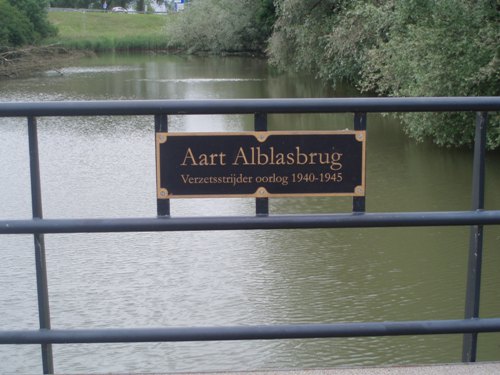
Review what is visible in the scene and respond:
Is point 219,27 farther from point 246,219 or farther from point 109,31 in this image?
point 246,219

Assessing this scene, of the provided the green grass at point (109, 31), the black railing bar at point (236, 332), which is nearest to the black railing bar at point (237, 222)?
the black railing bar at point (236, 332)

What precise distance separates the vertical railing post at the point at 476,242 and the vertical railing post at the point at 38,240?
1.50 meters

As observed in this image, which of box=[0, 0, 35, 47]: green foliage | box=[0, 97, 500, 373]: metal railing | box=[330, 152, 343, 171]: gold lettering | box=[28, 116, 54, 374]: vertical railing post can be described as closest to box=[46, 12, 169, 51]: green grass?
box=[0, 0, 35, 47]: green foliage

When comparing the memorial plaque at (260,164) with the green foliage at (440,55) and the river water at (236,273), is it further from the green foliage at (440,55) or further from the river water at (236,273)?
the green foliage at (440,55)

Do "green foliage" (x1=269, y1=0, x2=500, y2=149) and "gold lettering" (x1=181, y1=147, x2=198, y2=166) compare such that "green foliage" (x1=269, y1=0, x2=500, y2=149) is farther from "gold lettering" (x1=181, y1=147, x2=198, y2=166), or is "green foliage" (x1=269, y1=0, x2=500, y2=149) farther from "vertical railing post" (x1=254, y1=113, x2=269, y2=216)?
"gold lettering" (x1=181, y1=147, x2=198, y2=166)

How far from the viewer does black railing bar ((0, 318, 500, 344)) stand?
2.60 metres

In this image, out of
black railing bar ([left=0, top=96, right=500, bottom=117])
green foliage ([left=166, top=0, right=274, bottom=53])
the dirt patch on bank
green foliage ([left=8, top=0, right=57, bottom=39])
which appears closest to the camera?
black railing bar ([left=0, top=96, right=500, bottom=117])

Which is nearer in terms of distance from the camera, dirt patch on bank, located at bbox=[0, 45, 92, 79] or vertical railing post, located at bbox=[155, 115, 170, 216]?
vertical railing post, located at bbox=[155, 115, 170, 216]

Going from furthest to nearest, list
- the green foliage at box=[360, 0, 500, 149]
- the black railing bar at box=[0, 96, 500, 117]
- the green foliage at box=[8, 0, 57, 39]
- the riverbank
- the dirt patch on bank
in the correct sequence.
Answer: the green foliage at box=[8, 0, 57, 39], the riverbank, the dirt patch on bank, the green foliage at box=[360, 0, 500, 149], the black railing bar at box=[0, 96, 500, 117]

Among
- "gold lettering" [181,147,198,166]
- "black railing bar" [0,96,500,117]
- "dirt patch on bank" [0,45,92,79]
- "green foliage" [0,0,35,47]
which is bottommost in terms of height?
"gold lettering" [181,147,198,166]

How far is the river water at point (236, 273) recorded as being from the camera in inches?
242

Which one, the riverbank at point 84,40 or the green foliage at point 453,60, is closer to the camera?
the green foliage at point 453,60

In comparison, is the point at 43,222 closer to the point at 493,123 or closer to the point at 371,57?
the point at 493,123

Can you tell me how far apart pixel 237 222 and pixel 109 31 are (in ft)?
225
